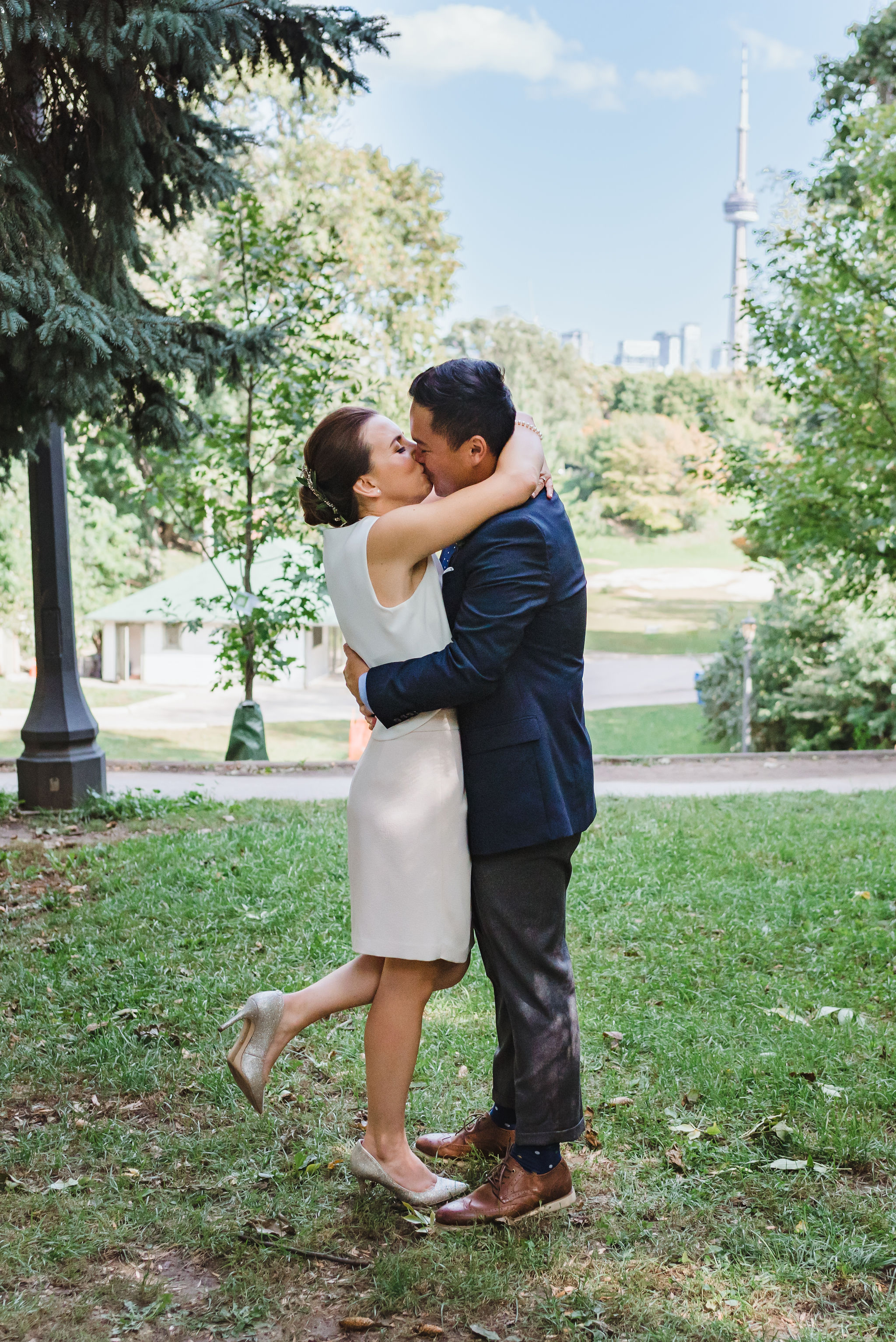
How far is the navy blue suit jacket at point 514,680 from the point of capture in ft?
8.18

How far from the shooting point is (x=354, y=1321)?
2318 millimetres

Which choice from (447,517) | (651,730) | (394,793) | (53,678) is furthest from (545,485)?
(651,730)

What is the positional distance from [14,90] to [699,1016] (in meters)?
5.17

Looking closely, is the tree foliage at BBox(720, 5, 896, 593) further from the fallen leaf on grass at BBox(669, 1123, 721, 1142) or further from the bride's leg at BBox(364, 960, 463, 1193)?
the bride's leg at BBox(364, 960, 463, 1193)

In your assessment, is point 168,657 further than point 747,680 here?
Yes

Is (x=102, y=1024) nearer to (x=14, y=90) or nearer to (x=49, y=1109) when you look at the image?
(x=49, y=1109)

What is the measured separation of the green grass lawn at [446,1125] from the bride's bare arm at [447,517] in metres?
1.57

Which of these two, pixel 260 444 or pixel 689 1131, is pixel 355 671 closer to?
pixel 689 1131

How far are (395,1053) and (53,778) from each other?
5.43m

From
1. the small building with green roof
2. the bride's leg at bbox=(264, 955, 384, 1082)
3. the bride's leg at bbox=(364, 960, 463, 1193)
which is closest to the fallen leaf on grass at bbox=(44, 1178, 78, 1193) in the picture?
the bride's leg at bbox=(264, 955, 384, 1082)

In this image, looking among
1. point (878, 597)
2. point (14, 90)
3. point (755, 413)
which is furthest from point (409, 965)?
point (755, 413)

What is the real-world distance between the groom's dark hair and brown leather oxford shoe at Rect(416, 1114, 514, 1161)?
176 cm

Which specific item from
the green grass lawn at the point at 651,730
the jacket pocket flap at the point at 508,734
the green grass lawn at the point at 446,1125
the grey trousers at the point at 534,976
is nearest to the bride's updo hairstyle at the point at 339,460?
the jacket pocket flap at the point at 508,734

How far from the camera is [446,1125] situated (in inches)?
126
